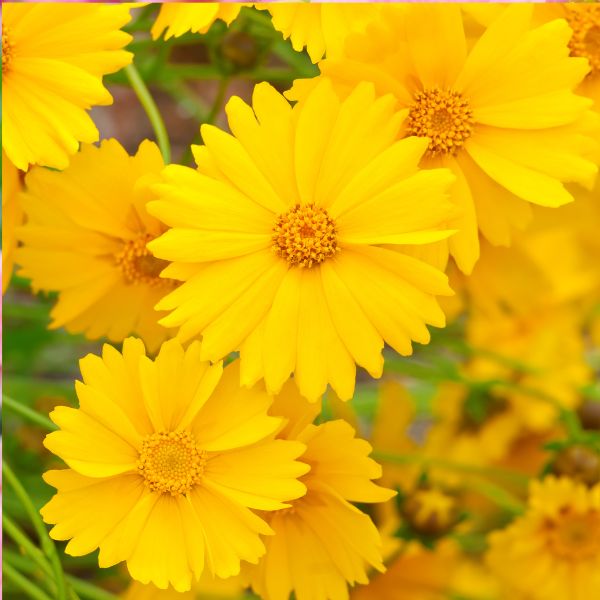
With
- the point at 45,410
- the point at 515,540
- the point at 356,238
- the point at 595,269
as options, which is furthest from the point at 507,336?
the point at 356,238

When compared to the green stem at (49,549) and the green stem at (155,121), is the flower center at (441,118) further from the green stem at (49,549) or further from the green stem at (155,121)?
the green stem at (49,549)

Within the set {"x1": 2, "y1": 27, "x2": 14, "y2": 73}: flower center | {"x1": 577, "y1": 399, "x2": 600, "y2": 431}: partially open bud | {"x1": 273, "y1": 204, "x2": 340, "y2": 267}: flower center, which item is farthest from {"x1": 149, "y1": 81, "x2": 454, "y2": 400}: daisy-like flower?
{"x1": 577, "y1": 399, "x2": 600, "y2": 431}: partially open bud

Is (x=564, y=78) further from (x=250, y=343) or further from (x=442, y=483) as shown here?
(x=442, y=483)

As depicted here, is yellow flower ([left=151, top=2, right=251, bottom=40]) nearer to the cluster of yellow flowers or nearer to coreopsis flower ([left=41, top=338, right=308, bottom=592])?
the cluster of yellow flowers

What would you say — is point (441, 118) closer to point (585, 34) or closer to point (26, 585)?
point (585, 34)

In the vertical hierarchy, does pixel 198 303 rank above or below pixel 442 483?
below

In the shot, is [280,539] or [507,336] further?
[507,336]
